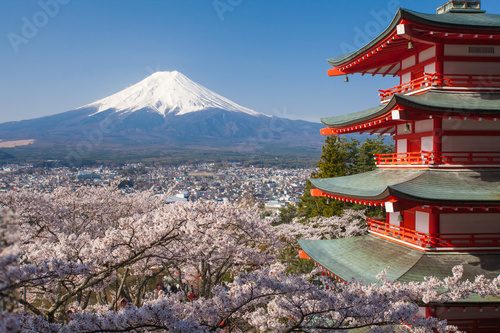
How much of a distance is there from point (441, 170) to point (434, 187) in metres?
0.88

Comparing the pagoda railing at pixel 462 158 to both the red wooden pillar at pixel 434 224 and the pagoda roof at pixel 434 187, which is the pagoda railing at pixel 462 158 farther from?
the red wooden pillar at pixel 434 224

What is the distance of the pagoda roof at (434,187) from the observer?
30.8 ft

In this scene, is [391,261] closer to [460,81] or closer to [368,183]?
[368,183]

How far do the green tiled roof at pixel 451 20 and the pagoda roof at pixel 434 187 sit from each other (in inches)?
141

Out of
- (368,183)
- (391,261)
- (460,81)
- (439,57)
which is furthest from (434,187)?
(439,57)

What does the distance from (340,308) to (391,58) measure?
9.10 m

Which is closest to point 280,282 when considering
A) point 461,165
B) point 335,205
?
point 461,165

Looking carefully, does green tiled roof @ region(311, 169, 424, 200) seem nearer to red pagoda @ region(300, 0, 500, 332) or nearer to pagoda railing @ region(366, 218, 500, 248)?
red pagoda @ region(300, 0, 500, 332)

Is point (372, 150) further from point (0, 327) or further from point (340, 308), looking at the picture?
point (0, 327)

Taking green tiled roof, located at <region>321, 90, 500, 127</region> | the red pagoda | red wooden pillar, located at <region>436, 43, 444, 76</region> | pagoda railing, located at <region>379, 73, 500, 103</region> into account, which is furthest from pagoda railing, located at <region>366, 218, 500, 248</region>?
red wooden pillar, located at <region>436, 43, 444, 76</region>

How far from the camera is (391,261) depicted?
10.5 metres

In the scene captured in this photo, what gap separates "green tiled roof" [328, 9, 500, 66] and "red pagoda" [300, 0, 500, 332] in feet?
0.08

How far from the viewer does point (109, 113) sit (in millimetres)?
190250

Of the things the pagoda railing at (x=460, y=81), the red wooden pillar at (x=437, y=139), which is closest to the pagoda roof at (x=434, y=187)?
the red wooden pillar at (x=437, y=139)
